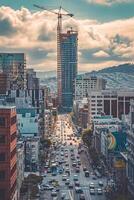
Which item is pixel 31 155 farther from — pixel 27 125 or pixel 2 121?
pixel 2 121

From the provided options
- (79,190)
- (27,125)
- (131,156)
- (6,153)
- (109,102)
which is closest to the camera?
(6,153)

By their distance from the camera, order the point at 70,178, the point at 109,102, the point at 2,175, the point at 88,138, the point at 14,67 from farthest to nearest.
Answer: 1. the point at 14,67
2. the point at 109,102
3. the point at 88,138
4. the point at 70,178
5. the point at 2,175

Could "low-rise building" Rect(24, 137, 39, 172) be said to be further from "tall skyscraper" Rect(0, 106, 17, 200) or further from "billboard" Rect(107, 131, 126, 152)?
"tall skyscraper" Rect(0, 106, 17, 200)

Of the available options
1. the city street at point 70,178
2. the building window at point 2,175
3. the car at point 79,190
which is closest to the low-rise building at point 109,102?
the city street at point 70,178

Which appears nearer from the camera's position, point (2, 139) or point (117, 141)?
point (2, 139)

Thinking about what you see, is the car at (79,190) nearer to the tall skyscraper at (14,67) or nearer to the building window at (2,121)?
the building window at (2,121)

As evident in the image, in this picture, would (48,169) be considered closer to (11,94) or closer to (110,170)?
(110,170)

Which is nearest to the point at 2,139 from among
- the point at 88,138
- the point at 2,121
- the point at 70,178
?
the point at 2,121
